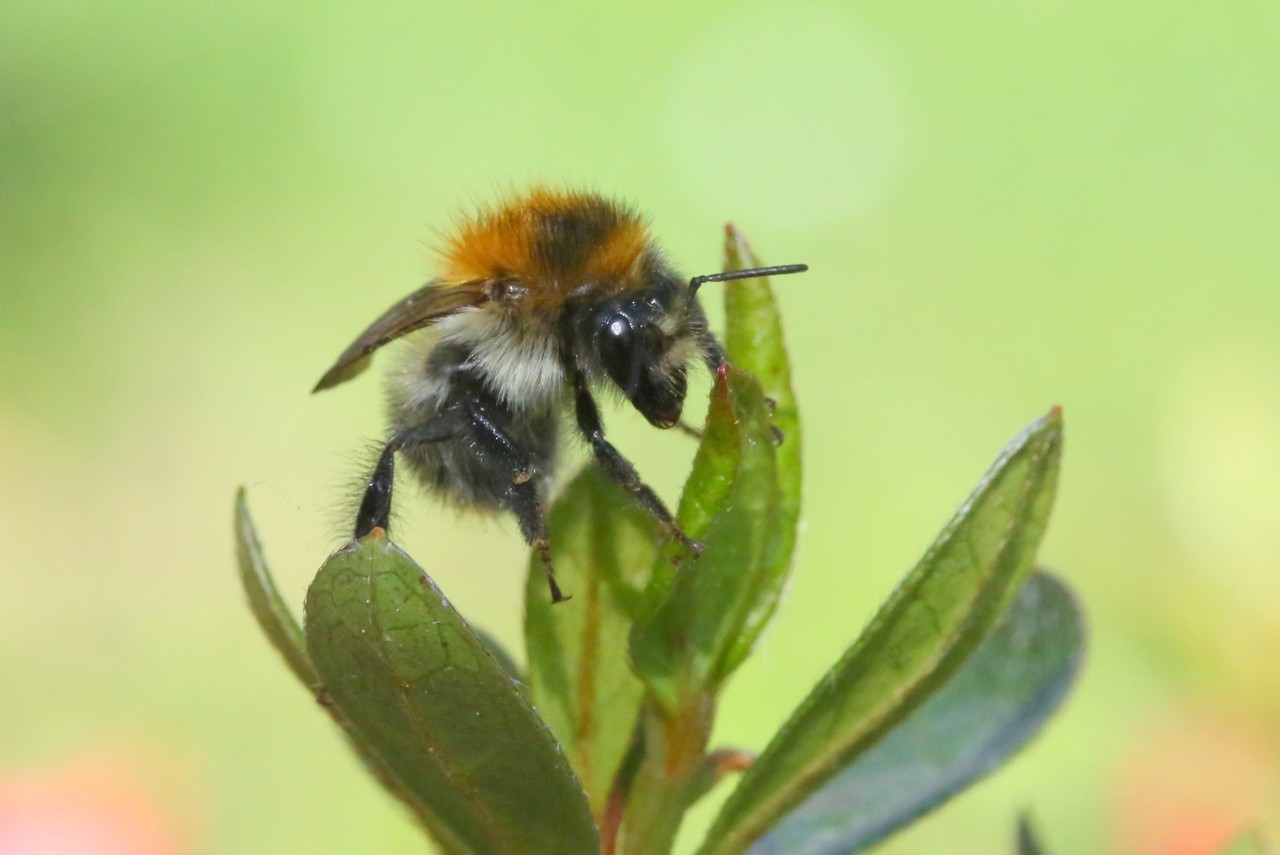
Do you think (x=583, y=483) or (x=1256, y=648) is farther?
(x=1256, y=648)

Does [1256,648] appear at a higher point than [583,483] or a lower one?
lower

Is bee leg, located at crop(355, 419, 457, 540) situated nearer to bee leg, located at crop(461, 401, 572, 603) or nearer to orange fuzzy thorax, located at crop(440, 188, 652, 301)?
bee leg, located at crop(461, 401, 572, 603)

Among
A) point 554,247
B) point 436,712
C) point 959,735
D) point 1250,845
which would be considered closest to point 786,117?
point 554,247

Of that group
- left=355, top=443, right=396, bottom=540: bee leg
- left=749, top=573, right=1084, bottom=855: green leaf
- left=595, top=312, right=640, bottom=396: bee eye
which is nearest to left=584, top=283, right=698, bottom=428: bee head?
left=595, top=312, right=640, bottom=396: bee eye

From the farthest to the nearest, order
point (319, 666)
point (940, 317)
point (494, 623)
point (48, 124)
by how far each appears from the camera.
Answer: point (48, 124), point (940, 317), point (494, 623), point (319, 666)

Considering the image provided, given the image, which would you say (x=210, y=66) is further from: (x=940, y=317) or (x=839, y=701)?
(x=839, y=701)

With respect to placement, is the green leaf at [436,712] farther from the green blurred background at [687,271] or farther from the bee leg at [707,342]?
the green blurred background at [687,271]

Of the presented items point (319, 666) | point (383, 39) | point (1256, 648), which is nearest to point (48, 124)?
A: point (383, 39)

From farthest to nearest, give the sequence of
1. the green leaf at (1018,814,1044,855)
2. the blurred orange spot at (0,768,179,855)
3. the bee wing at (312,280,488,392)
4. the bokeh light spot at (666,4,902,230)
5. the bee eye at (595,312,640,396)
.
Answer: the bokeh light spot at (666,4,902,230), the blurred orange spot at (0,768,179,855), the bee wing at (312,280,488,392), the bee eye at (595,312,640,396), the green leaf at (1018,814,1044,855)
